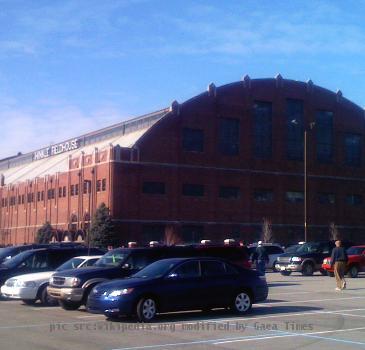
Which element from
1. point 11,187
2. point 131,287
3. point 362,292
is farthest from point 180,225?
point 131,287

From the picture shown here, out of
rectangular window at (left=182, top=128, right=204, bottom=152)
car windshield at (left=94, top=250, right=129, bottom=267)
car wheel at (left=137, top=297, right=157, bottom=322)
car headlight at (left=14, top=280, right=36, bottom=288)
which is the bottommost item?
car wheel at (left=137, top=297, right=157, bottom=322)

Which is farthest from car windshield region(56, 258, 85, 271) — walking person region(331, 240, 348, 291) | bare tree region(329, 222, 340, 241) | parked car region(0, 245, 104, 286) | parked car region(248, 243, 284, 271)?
bare tree region(329, 222, 340, 241)

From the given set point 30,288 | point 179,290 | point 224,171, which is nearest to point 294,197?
point 224,171

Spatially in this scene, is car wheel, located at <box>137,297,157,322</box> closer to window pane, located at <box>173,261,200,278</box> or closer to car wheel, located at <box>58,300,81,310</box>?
window pane, located at <box>173,261,200,278</box>

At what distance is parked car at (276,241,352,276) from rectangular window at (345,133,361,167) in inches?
1405

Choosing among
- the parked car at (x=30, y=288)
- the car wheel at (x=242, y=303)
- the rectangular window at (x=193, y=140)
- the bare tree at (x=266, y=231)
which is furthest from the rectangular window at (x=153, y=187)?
the car wheel at (x=242, y=303)

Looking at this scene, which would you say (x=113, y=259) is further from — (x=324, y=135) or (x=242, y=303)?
(x=324, y=135)

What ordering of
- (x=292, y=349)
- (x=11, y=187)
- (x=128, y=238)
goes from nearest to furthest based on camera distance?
1. (x=292, y=349)
2. (x=128, y=238)
3. (x=11, y=187)

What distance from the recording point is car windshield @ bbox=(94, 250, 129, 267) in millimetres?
19995

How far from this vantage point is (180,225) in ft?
202

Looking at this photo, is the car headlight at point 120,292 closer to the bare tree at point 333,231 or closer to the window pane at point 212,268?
the window pane at point 212,268

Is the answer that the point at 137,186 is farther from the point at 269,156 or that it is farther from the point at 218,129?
the point at 269,156

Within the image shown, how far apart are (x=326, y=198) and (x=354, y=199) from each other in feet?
13.4

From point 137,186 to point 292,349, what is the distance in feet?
158
